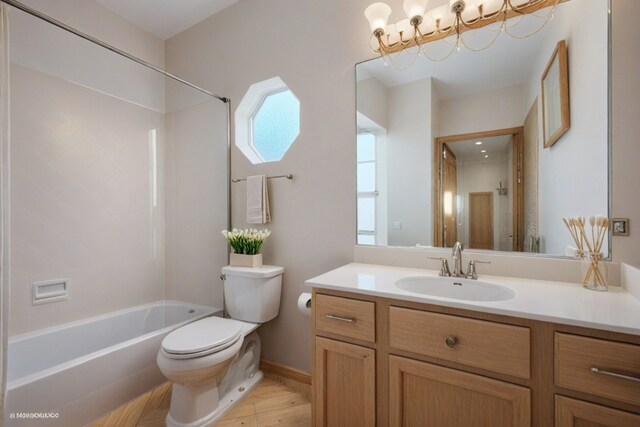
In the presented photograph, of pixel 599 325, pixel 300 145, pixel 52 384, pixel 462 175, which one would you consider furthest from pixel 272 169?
pixel 599 325

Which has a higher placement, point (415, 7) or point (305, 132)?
point (415, 7)

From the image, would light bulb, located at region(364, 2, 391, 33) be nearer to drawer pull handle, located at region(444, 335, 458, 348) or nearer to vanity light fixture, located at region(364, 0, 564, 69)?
vanity light fixture, located at region(364, 0, 564, 69)

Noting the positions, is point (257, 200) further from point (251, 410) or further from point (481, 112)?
point (481, 112)

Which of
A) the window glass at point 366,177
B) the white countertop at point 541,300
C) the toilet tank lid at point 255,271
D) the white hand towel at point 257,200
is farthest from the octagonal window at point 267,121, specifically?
the white countertop at point 541,300

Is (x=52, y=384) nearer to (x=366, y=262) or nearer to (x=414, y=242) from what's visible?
(x=366, y=262)

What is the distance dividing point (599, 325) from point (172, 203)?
265cm

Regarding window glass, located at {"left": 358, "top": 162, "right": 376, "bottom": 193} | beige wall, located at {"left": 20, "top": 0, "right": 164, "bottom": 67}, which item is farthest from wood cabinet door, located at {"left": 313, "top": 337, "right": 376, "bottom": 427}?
beige wall, located at {"left": 20, "top": 0, "right": 164, "bottom": 67}

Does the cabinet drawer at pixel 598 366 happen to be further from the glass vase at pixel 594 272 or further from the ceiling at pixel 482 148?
the ceiling at pixel 482 148

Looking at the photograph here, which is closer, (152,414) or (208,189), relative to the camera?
(152,414)

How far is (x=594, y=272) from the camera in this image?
1.10 metres

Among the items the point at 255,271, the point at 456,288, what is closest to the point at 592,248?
the point at 456,288

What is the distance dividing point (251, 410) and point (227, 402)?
0.15 meters

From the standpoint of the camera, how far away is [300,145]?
6.28ft

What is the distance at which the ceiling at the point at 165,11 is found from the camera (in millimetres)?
2195
